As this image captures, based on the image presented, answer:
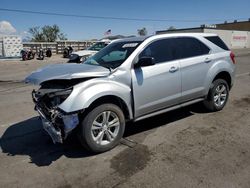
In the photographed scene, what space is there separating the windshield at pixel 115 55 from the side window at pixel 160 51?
22 cm

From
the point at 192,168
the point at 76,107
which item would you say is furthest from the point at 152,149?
the point at 76,107

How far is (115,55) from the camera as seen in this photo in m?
4.79

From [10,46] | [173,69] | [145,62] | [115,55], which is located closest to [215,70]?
[173,69]

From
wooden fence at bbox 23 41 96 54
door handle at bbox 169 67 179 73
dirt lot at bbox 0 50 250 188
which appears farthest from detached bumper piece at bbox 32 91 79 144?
wooden fence at bbox 23 41 96 54

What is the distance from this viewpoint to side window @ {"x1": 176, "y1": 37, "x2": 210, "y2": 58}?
200 inches

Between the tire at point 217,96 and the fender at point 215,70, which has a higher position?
the fender at point 215,70

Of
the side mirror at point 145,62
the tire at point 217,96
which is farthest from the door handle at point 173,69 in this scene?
the tire at point 217,96

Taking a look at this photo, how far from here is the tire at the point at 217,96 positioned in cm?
562

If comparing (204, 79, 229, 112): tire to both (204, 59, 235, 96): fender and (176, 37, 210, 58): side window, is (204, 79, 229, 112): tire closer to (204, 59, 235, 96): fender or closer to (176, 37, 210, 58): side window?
(204, 59, 235, 96): fender

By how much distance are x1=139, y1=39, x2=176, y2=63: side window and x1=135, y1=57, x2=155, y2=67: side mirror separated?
0.21 meters

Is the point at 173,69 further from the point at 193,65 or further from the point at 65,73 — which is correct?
the point at 65,73

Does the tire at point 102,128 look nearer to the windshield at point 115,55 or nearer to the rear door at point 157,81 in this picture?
the rear door at point 157,81

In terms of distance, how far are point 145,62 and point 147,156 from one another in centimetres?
151

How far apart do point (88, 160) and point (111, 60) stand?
185cm
